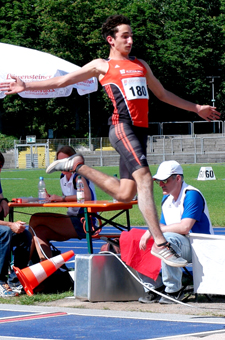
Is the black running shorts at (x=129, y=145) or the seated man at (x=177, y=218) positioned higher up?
the black running shorts at (x=129, y=145)

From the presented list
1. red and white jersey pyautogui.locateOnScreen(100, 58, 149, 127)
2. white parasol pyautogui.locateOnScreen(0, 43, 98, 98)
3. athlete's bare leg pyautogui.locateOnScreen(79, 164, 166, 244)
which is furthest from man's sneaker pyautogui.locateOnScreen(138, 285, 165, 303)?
white parasol pyautogui.locateOnScreen(0, 43, 98, 98)

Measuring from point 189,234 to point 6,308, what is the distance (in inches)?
68.4

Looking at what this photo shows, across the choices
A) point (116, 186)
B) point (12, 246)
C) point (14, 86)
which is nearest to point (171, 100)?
point (116, 186)

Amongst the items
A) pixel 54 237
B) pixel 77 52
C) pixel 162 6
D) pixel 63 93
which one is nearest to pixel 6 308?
pixel 54 237

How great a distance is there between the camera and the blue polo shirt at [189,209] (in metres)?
5.92

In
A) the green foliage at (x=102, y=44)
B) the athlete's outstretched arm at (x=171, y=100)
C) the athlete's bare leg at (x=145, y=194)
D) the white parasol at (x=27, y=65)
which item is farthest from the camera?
the green foliage at (x=102, y=44)

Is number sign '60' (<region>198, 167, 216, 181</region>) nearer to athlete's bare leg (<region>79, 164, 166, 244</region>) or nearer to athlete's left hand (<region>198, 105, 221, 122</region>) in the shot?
athlete's left hand (<region>198, 105, 221, 122</region>)

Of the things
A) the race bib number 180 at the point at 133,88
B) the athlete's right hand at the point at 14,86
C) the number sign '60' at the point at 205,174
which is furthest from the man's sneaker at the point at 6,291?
A: the number sign '60' at the point at 205,174

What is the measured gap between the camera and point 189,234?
19.1ft

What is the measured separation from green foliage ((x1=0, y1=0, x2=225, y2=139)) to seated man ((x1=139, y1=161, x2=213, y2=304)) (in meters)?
49.8

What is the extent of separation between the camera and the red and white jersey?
5.28 meters

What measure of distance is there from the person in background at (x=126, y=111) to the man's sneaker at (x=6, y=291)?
160 centimetres

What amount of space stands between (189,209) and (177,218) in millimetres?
220

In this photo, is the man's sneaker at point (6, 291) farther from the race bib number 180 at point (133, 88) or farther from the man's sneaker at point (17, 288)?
the race bib number 180 at point (133, 88)
